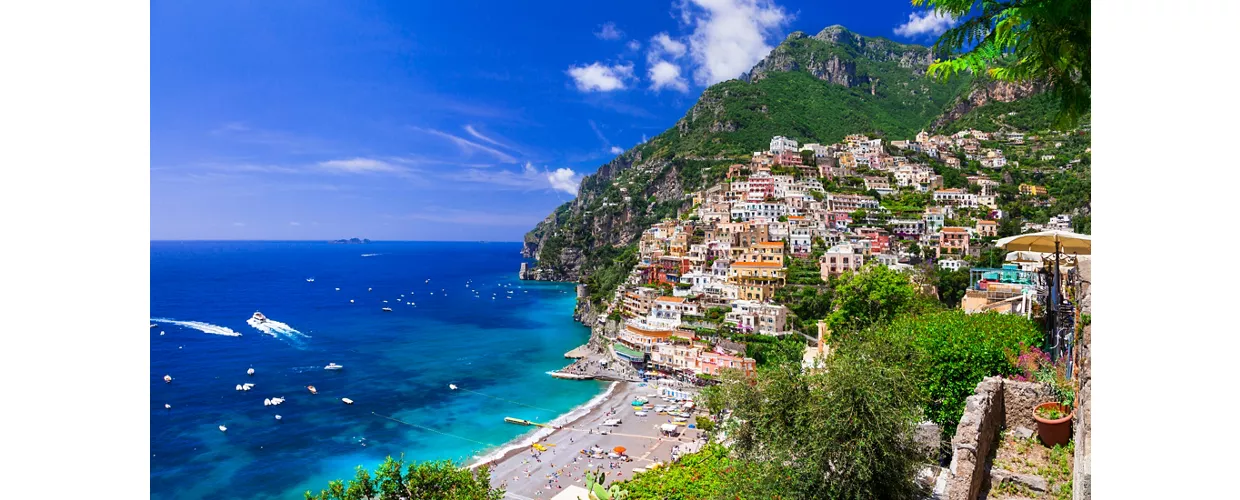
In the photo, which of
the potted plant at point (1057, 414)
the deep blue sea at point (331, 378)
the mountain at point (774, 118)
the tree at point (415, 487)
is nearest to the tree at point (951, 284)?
the deep blue sea at point (331, 378)

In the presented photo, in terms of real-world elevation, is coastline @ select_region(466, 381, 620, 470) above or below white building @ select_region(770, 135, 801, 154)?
below

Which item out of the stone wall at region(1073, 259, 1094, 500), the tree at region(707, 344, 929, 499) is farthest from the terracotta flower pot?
the tree at region(707, 344, 929, 499)

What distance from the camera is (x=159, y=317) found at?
3103 cm

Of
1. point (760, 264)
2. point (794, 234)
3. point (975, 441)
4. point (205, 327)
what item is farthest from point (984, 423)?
point (205, 327)

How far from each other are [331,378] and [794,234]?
21.3 metres

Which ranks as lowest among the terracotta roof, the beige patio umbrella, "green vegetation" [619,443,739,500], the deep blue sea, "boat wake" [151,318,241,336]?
the deep blue sea

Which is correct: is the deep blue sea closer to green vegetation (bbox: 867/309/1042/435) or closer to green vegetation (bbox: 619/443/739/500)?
green vegetation (bbox: 619/443/739/500)

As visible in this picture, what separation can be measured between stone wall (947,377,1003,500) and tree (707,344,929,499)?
0.39 meters

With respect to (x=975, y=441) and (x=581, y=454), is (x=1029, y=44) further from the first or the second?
(x=581, y=454)

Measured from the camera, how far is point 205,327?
1190 inches

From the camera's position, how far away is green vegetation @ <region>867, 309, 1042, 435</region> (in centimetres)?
471

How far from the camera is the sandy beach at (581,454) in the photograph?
12.6 meters

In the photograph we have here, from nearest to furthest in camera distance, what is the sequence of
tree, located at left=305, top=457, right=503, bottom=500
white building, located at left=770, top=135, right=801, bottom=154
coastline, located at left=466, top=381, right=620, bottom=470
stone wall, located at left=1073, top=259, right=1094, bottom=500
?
stone wall, located at left=1073, top=259, right=1094, bottom=500, tree, located at left=305, top=457, right=503, bottom=500, coastline, located at left=466, top=381, right=620, bottom=470, white building, located at left=770, top=135, right=801, bottom=154

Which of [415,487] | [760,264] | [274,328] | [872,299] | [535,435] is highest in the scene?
[760,264]
